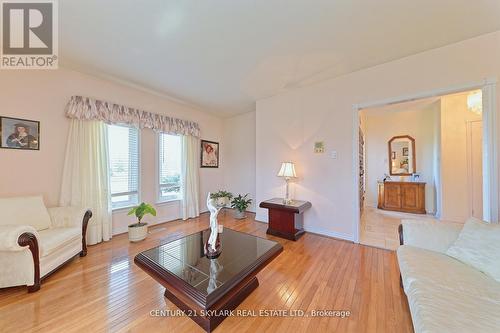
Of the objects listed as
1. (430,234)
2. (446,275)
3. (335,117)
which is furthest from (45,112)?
(430,234)

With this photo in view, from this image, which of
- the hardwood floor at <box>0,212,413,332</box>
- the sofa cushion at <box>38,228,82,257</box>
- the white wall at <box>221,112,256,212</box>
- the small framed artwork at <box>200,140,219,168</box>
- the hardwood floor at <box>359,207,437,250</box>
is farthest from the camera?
the white wall at <box>221,112,256,212</box>

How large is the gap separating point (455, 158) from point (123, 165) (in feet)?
20.3

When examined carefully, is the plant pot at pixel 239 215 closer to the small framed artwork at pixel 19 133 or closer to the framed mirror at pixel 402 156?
the small framed artwork at pixel 19 133

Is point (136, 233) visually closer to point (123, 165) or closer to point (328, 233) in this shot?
point (123, 165)

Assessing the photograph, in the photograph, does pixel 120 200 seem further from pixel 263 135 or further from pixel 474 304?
pixel 474 304

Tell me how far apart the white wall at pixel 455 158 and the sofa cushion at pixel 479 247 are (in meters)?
2.81

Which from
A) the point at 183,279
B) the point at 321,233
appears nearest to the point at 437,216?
the point at 321,233

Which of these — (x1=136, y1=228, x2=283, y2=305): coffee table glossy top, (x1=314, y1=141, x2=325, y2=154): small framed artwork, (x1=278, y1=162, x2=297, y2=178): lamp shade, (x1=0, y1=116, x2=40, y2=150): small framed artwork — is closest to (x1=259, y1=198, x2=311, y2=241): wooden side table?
(x1=278, y1=162, x2=297, y2=178): lamp shade

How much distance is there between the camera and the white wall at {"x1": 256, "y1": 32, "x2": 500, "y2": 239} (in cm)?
211

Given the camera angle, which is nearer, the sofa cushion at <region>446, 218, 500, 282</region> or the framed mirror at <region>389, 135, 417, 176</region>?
the sofa cushion at <region>446, 218, 500, 282</region>

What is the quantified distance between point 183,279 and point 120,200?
8.65ft

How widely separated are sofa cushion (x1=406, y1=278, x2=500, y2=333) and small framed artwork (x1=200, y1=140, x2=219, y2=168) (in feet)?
13.6

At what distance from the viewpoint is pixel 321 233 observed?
3094 mm

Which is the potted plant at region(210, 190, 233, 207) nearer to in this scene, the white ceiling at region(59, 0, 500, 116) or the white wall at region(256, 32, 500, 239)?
the white wall at region(256, 32, 500, 239)
